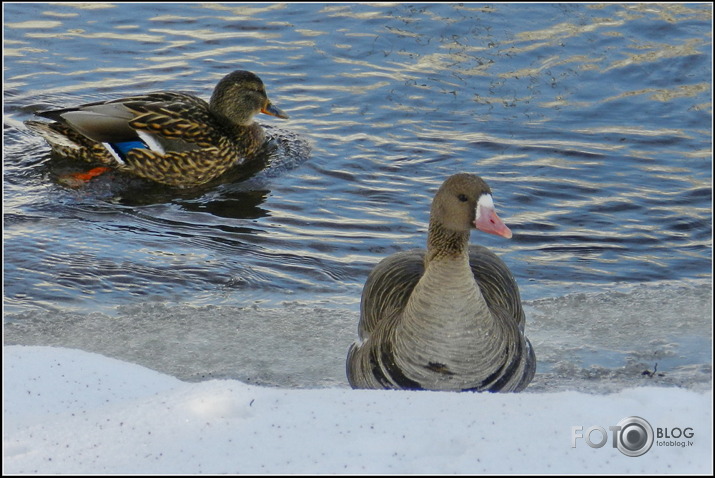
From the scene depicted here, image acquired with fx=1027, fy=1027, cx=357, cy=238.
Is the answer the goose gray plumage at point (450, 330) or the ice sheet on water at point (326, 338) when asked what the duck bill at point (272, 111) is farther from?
the goose gray plumage at point (450, 330)

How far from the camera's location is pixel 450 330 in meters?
5.57

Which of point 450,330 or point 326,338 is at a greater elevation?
point 450,330

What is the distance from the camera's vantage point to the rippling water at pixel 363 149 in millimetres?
8453

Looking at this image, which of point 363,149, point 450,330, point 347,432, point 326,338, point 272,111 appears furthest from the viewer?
point 272,111

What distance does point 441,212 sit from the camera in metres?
5.92

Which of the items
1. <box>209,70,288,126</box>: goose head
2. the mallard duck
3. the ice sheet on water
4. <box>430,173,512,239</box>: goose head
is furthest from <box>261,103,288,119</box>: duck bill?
<box>430,173,512,239</box>: goose head

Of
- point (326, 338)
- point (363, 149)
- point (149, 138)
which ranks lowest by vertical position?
point (326, 338)

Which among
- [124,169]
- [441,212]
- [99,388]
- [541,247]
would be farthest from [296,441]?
[124,169]

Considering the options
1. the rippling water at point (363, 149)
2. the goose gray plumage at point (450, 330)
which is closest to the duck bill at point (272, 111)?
the rippling water at point (363, 149)

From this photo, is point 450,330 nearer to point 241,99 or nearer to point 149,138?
point 149,138

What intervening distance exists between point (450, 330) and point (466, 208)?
2.37ft

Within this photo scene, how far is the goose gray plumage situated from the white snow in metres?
1.16

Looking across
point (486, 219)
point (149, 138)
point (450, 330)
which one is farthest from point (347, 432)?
point (149, 138)

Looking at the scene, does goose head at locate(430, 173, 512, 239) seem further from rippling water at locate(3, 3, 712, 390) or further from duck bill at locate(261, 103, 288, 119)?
duck bill at locate(261, 103, 288, 119)
